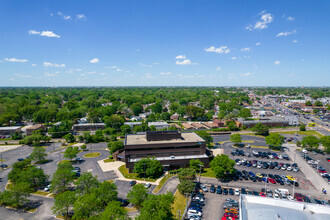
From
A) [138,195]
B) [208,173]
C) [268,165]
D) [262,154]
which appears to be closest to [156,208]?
[138,195]

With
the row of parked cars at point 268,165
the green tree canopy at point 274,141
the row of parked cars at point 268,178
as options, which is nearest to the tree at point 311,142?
the green tree canopy at point 274,141

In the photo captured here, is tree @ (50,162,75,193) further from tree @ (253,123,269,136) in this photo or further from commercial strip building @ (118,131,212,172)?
tree @ (253,123,269,136)

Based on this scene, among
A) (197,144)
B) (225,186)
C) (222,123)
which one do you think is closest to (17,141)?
(197,144)

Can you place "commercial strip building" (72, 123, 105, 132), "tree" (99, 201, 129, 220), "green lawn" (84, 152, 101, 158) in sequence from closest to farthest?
1. "tree" (99, 201, 129, 220)
2. "green lawn" (84, 152, 101, 158)
3. "commercial strip building" (72, 123, 105, 132)

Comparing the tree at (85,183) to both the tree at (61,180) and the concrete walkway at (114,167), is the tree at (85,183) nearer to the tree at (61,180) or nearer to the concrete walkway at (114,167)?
the tree at (61,180)

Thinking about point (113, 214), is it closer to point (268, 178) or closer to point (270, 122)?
point (268, 178)

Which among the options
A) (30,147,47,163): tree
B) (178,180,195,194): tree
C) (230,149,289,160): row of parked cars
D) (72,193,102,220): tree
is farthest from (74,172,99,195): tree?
(230,149,289,160): row of parked cars

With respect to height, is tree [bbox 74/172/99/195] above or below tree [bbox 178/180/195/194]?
above
